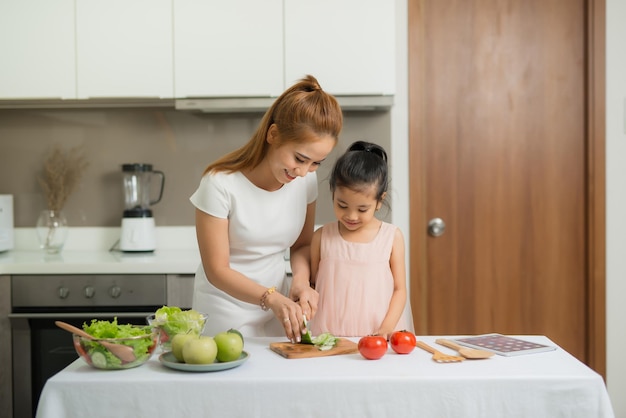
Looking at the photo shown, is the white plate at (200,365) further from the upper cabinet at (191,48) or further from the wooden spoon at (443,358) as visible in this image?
the upper cabinet at (191,48)

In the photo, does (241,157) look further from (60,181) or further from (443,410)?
(60,181)

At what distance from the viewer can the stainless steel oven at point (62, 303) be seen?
2686mm

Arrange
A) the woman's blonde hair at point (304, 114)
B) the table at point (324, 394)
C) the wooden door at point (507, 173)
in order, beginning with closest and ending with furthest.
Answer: the table at point (324, 394) → the woman's blonde hair at point (304, 114) → the wooden door at point (507, 173)

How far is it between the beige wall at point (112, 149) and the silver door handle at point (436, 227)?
496 mm

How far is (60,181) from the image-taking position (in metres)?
3.23

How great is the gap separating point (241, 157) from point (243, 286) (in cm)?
40

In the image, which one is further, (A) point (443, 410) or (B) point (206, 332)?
(B) point (206, 332)

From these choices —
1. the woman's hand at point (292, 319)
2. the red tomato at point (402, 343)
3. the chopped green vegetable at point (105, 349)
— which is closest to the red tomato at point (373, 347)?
the red tomato at point (402, 343)

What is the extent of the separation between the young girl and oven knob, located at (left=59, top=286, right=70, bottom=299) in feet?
4.10

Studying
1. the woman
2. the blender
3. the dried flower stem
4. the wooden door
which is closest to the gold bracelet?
the woman

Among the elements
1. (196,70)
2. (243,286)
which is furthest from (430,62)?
(243,286)

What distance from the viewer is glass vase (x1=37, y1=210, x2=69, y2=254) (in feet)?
10.1

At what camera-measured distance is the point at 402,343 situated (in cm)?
152
